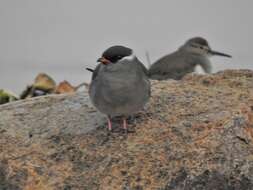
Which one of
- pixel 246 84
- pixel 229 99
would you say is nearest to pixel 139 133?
pixel 229 99

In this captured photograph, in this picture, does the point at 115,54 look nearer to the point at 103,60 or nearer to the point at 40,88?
the point at 103,60

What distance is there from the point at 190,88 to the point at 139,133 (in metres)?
0.84

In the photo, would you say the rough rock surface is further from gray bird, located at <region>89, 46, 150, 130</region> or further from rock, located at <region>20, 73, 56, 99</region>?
rock, located at <region>20, 73, 56, 99</region>

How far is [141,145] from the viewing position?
16.4 feet

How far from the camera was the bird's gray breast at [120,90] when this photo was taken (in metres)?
5.16

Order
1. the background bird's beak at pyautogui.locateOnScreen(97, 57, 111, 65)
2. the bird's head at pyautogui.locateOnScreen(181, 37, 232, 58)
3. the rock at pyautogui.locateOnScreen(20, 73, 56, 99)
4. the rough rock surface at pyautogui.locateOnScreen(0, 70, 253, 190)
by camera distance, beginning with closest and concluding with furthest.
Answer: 1. the rough rock surface at pyautogui.locateOnScreen(0, 70, 253, 190)
2. the background bird's beak at pyautogui.locateOnScreen(97, 57, 111, 65)
3. the rock at pyautogui.locateOnScreen(20, 73, 56, 99)
4. the bird's head at pyautogui.locateOnScreen(181, 37, 232, 58)

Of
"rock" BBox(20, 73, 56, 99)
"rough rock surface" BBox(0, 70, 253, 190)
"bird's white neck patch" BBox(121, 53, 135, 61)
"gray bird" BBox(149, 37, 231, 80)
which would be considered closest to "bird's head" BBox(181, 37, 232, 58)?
"gray bird" BBox(149, 37, 231, 80)

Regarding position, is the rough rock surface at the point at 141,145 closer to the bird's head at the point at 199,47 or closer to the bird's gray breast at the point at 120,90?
the bird's gray breast at the point at 120,90

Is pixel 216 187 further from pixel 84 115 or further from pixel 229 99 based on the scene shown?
pixel 84 115

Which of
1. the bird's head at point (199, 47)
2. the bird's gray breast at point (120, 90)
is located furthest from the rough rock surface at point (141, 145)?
the bird's head at point (199, 47)

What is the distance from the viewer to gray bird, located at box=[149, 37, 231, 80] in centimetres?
927

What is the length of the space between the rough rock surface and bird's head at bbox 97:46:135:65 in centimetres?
51

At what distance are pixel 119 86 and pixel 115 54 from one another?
0.79ft

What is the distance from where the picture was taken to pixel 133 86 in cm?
520
